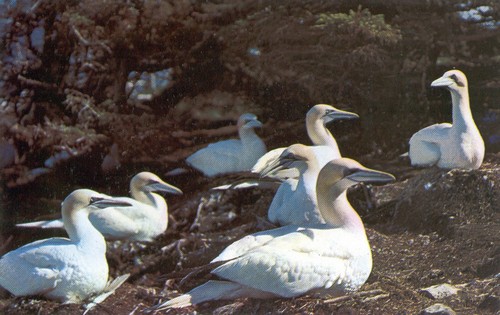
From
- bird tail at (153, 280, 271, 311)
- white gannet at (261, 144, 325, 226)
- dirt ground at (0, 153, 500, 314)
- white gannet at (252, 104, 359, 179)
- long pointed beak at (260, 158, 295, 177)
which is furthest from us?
white gannet at (252, 104, 359, 179)

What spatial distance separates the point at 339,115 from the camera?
5082 mm

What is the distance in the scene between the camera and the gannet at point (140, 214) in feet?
16.3

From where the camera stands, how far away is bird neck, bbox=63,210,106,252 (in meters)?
4.68

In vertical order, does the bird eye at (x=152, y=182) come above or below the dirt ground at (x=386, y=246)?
above

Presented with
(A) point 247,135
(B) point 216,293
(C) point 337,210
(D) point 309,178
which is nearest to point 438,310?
(C) point 337,210

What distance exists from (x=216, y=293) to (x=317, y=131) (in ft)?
3.49

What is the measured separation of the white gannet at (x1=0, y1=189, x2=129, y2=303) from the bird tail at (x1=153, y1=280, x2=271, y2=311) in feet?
1.53

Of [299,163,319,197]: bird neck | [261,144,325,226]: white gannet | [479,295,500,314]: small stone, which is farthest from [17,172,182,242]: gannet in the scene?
[479,295,500,314]: small stone

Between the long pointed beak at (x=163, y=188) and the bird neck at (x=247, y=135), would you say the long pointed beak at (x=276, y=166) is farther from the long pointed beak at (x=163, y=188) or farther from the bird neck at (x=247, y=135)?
the long pointed beak at (x=163, y=188)

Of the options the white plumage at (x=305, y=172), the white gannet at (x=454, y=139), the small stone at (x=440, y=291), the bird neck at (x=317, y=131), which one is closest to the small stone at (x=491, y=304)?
the small stone at (x=440, y=291)

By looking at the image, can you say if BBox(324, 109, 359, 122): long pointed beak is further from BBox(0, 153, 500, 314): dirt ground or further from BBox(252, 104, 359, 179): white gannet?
BBox(0, 153, 500, 314): dirt ground

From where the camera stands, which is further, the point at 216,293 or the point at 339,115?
the point at 339,115

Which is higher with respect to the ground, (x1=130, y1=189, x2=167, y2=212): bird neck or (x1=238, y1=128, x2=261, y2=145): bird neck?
(x1=238, y1=128, x2=261, y2=145): bird neck

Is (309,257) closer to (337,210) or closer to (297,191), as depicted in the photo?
(337,210)
